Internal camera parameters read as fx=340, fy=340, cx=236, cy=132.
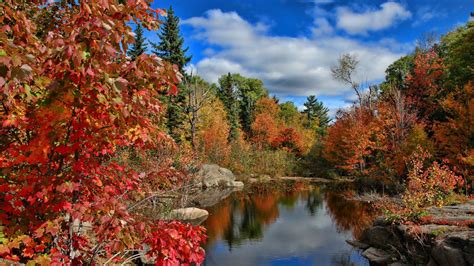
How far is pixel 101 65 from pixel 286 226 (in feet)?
49.1

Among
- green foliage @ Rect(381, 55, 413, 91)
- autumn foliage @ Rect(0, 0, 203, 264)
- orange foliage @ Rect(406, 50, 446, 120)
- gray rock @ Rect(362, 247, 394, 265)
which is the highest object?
green foliage @ Rect(381, 55, 413, 91)

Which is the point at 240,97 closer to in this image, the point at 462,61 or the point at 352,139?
the point at 352,139

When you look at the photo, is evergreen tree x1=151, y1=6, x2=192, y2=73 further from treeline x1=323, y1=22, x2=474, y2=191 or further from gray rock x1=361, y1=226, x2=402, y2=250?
gray rock x1=361, y1=226, x2=402, y2=250

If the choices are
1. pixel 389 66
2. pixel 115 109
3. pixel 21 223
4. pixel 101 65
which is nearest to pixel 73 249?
pixel 21 223

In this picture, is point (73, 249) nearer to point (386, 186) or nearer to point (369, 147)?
point (386, 186)

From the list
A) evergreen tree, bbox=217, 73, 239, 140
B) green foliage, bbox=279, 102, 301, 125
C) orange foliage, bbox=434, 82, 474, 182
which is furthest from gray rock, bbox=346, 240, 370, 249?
green foliage, bbox=279, 102, 301, 125

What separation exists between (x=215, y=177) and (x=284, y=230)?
14.3 m

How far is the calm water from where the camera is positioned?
39.3 feet

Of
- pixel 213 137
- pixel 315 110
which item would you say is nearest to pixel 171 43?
pixel 213 137

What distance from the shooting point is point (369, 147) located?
A: 28531 mm

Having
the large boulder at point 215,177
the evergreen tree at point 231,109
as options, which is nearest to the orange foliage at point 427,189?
the large boulder at point 215,177

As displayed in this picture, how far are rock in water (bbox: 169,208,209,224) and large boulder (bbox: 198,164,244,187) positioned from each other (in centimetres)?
1014

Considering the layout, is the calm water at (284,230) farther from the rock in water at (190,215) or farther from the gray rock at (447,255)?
the gray rock at (447,255)

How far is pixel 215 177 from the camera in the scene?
95.9 ft
